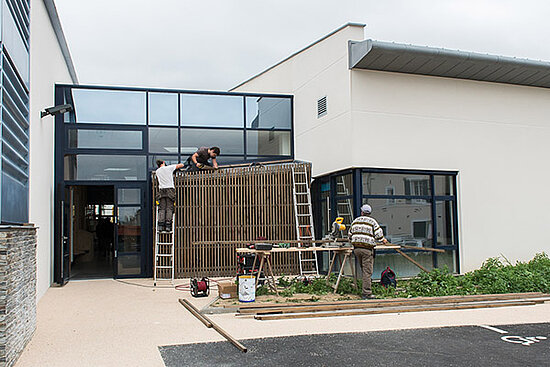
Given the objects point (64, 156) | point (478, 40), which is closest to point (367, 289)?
point (64, 156)

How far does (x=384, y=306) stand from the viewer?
26.3 ft

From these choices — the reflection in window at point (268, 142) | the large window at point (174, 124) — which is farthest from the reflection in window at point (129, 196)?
the reflection in window at point (268, 142)

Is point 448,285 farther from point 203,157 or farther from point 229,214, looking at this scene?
point 203,157

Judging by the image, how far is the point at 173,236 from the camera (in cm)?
1183

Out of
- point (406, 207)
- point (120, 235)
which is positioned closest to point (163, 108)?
point (120, 235)

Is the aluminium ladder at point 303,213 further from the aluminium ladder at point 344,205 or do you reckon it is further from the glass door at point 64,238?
the glass door at point 64,238

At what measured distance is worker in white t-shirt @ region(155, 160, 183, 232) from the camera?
1154cm

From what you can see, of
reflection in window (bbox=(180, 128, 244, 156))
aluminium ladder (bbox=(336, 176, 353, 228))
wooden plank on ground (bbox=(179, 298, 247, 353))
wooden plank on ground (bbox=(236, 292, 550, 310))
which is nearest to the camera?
wooden plank on ground (bbox=(179, 298, 247, 353))

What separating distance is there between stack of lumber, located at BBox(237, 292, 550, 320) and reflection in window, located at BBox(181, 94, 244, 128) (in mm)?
6553

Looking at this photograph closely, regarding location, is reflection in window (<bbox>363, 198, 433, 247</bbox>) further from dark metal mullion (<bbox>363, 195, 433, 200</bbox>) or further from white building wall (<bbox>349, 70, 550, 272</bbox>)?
white building wall (<bbox>349, 70, 550, 272</bbox>)

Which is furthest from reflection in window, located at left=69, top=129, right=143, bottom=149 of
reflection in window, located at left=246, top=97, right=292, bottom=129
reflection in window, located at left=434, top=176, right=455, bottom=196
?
reflection in window, located at left=434, top=176, right=455, bottom=196

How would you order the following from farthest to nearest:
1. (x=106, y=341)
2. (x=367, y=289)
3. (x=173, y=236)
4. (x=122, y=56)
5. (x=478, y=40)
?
(x=122, y=56) → (x=478, y=40) → (x=173, y=236) → (x=367, y=289) → (x=106, y=341)

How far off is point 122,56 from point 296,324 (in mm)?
12566

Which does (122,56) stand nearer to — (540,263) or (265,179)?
(265,179)
